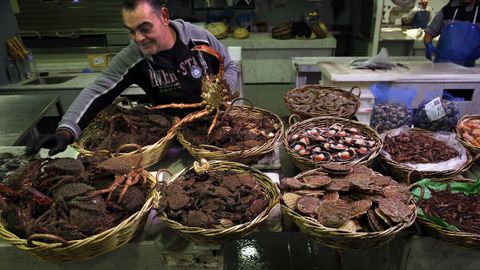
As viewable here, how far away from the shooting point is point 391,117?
1877mm

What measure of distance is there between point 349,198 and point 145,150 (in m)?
0.90

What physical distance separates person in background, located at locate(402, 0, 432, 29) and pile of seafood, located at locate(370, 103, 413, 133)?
376cm

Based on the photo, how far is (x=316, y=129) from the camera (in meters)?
1.69

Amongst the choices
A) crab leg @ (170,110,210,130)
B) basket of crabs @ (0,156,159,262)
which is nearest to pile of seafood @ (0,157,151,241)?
basket of crabs @ (0,156,159,262)

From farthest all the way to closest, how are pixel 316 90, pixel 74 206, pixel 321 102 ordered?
pixel 316 90, pixel 321 102, pixel 74 206

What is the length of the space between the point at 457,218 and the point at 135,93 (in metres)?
3.45

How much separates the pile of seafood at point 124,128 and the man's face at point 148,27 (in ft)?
1.20

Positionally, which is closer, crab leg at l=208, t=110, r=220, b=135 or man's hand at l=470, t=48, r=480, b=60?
crab leg at l=208, t=110, r=220, b=135

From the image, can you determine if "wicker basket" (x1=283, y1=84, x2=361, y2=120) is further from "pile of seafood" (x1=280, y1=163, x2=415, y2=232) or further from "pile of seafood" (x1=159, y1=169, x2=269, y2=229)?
"pile of seafood" (x1=159, y1=169, x2=269, y2=229)

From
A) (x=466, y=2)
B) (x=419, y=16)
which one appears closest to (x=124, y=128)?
(x=466, y=2)

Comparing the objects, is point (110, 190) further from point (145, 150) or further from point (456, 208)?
point (456, 208)

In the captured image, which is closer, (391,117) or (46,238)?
(46,238)

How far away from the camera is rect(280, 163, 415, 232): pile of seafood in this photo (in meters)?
1.06

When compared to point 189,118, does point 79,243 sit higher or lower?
lower
